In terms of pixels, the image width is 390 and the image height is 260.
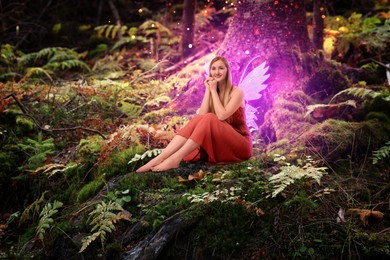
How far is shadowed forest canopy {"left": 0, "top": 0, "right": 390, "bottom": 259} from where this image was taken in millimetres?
4023

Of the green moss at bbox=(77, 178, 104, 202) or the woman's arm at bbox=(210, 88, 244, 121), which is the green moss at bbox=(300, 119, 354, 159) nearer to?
the woman's arm at bbox=(210, 88, 244, 121)

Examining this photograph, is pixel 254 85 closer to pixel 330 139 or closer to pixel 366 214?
pixel 330 139

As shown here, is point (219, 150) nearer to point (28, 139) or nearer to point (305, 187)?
point (305, 187)

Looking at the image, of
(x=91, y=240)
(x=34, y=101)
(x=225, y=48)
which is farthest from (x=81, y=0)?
(x=91, y=240)

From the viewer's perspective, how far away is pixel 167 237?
4.02 metres

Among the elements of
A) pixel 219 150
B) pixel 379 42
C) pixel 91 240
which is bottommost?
pixel 91 240

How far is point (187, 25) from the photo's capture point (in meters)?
10.3

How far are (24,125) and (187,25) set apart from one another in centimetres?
484

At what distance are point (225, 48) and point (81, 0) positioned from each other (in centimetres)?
784

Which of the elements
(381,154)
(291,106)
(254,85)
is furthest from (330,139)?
(254,85)

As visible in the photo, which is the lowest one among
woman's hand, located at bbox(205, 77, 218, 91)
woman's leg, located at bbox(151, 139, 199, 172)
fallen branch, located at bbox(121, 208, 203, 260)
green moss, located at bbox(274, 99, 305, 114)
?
fallen branch, located at bbox(121, 208, 203, 260)

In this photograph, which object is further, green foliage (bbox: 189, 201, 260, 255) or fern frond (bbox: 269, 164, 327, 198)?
fern frond (bbox: 269, 164, 327, 198)

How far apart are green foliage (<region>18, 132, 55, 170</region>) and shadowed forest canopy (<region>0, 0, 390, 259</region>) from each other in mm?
31

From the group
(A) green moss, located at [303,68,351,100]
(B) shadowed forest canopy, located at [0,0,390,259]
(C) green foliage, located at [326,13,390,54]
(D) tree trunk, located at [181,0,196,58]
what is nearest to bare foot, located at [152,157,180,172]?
(B) shadowed forest canopy, located at [0,0,390,259]
